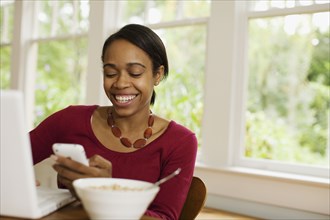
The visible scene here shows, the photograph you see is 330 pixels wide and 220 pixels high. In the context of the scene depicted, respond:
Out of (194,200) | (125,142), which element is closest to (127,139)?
(125,142)

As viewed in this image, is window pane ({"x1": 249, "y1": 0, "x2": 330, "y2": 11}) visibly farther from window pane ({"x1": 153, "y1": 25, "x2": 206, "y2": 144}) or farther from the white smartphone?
the white smartphone

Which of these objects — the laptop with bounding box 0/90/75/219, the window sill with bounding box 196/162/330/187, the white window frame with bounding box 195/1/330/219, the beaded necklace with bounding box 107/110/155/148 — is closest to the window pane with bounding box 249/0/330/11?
the white window frame with bounding box 195/1/330/219

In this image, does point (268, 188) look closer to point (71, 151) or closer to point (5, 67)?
point (71, 151)

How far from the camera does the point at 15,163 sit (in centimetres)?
90

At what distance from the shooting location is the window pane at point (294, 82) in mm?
5488

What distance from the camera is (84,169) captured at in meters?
1.09

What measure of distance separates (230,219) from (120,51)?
54.8 inches

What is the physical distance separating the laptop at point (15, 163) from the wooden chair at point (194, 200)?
64 cm

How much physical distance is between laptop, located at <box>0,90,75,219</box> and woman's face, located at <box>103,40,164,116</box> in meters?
0.61

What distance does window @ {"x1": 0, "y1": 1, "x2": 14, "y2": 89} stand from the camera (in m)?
5.01

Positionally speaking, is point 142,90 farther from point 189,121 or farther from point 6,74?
point 6,74

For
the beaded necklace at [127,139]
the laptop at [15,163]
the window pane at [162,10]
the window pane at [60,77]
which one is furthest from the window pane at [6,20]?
the laptop at [15,163]

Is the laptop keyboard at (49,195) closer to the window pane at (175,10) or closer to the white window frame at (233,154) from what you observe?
the white window frame at (233,154)

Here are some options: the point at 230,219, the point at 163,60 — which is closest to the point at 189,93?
the point at 230,219
